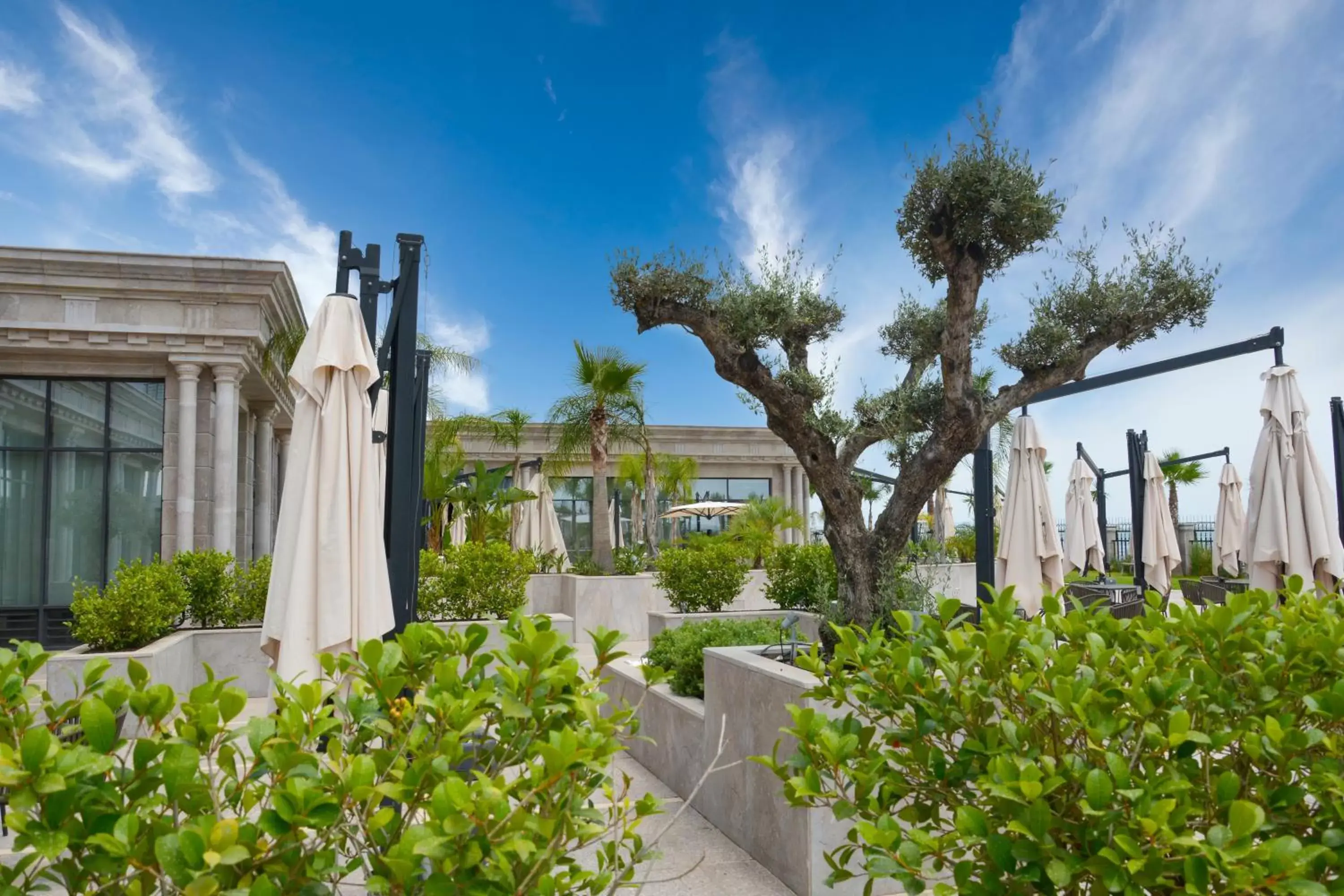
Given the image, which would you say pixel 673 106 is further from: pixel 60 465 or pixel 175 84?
pixel 60 465

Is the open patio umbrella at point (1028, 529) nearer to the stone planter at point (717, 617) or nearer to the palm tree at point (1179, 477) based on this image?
the stone planter at point (717, 617)

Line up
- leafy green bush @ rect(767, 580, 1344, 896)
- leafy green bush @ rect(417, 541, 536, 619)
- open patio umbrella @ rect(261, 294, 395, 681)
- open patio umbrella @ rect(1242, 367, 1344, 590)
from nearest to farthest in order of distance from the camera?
leafy green bush @ rect(767, 580, 1344, 896) → open patio umbrella @ rect(261, 294, 395, 681) → open patio umbrella @ rect(1242, 367, 1344, 590) → leafy green bush @ rect(417, 541, 536, 619)

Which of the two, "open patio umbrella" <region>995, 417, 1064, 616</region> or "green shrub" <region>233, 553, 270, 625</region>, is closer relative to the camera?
"open patio umbrella" <region>995, 417, 1064, 616</region>

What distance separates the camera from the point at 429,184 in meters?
16.7

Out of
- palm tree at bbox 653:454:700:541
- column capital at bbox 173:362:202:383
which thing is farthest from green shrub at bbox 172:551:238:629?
palm tree at bbox 653:454:700:541

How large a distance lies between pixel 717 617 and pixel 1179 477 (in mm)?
26425

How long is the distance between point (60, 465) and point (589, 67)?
422 inches

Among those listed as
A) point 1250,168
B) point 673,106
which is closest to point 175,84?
point 673,106

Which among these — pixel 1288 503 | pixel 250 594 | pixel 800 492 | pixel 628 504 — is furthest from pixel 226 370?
pixel 800 492

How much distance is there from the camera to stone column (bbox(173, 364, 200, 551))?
42.1ft

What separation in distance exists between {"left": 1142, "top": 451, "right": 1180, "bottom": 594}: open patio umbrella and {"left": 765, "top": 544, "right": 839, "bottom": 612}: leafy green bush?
22.1 feet

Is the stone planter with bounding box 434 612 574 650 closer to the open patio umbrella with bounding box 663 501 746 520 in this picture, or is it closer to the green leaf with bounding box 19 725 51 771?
the green leaf with bounding box 19 725 51 771

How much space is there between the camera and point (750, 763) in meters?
4.53

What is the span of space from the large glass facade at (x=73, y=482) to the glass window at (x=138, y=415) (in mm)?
12
